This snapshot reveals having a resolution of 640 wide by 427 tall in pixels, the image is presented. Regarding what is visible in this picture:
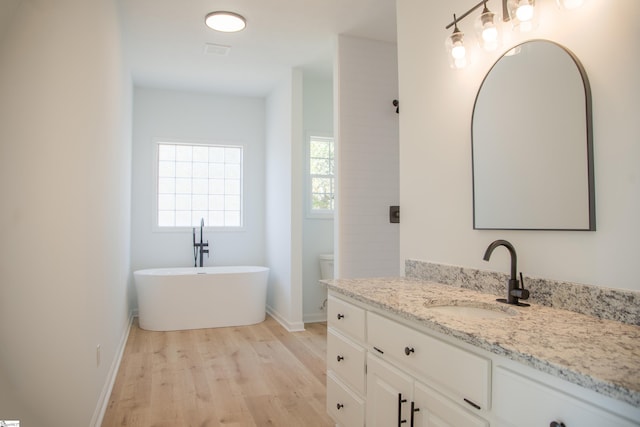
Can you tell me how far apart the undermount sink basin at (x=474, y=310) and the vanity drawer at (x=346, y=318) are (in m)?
0.34

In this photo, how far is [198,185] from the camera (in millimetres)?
5699

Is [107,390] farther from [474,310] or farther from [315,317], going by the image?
[315,317]

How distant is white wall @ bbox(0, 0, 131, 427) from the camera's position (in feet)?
4.24

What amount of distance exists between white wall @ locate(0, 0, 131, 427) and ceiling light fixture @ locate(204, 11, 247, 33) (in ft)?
3.17

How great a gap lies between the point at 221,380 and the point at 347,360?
1550 mm

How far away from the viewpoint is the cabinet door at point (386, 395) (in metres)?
1.51

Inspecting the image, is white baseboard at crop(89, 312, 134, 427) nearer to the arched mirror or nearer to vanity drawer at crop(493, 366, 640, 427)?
vanity drawer at crop(493, 366, 640, 427)

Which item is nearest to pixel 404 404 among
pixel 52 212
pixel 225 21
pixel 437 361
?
pixel 437 361

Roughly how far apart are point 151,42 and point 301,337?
3.21m

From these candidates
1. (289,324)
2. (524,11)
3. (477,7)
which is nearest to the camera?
(524,11)

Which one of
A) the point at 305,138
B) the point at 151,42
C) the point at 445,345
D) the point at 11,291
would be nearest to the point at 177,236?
the point at 305,138

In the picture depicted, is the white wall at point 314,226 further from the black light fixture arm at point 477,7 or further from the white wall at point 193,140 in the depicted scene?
the black light fixture arm at point 477,7

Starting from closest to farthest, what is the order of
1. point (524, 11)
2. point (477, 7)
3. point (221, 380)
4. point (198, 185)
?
point (524, 11)
point (477, 7)
point (221, 380)
point (198, 185)

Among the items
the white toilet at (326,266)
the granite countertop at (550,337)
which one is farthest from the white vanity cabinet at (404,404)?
the white toilet at (326,266)
